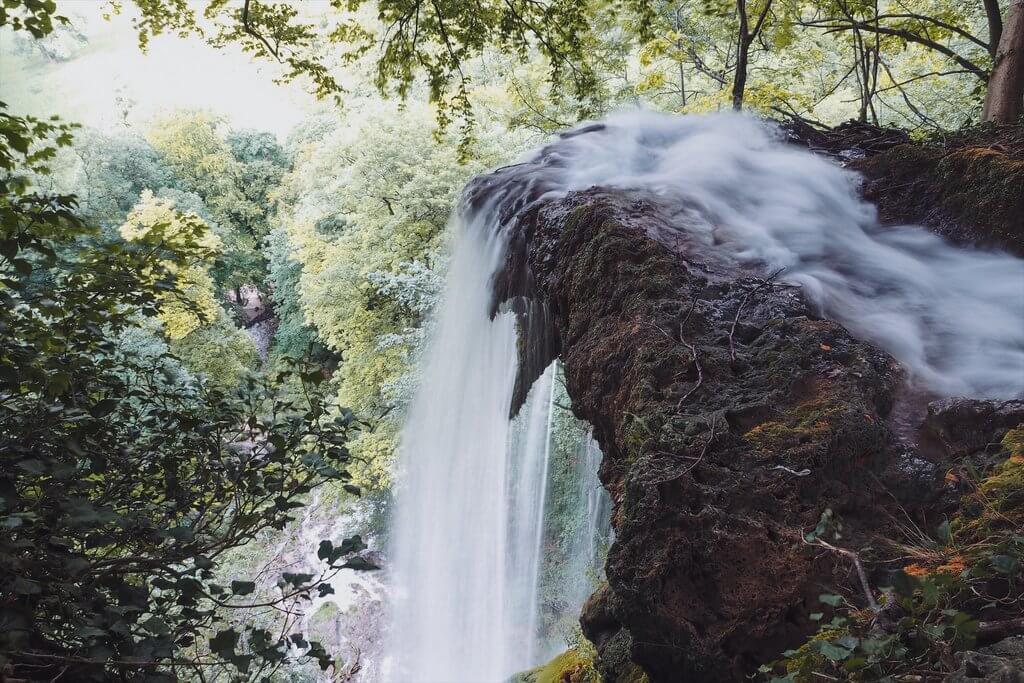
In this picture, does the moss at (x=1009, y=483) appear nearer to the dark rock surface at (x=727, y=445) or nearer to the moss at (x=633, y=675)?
the dark rock surface at (x=727, y=445)

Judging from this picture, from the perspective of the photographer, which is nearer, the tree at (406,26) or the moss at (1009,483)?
the moss at (1009,483)

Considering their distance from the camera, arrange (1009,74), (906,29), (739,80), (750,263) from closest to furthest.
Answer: (750,263) < (1009,74) < (739,80) < (906,29)

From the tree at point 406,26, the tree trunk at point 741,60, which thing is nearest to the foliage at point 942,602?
the tree at point 406,26

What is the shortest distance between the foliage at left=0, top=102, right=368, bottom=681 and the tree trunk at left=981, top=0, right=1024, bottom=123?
572cm

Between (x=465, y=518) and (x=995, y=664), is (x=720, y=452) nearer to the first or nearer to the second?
(x=995, y=664)

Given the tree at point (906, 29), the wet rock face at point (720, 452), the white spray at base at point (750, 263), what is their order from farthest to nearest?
the tree at point (906, 29) → the white spray at base at point (750, 263) → the wet rock face at point (720, 452)

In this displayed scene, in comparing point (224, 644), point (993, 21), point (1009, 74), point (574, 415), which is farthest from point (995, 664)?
point (993, 21)

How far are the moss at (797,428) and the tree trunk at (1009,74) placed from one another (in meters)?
3.91

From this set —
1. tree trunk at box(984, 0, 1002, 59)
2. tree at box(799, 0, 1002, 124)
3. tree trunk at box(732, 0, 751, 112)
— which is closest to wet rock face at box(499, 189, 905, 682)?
tree trunk at box(732, 0, 751, 112)

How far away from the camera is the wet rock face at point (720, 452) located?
2412 mm

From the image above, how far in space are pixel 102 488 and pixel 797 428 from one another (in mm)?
3002

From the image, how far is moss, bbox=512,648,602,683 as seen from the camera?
193 inches

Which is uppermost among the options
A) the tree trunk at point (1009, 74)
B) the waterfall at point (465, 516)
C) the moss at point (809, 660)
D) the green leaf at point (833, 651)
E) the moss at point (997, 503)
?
the tree trunk at point (1009, 74)

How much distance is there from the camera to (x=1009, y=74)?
516 cm
